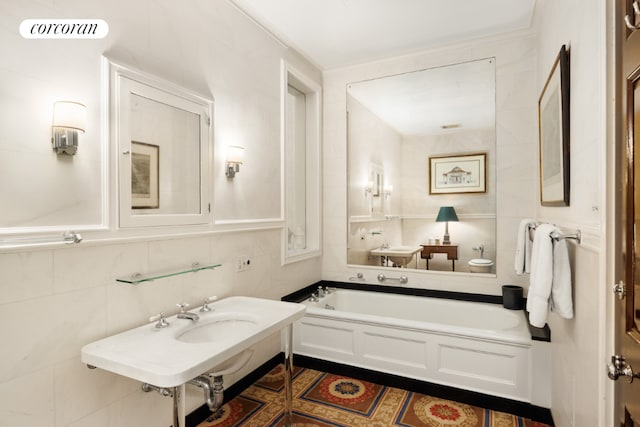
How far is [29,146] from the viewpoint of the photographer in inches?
52.2

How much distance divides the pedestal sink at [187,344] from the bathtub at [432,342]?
836 millimetres

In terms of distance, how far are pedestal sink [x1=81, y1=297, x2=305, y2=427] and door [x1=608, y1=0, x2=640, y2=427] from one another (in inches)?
51.5

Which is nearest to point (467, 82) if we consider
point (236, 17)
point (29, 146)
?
point (236, 17)

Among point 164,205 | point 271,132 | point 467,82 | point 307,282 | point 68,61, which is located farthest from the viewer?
point 307,282

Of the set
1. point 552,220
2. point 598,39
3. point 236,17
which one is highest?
point 236,17

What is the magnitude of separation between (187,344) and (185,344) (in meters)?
0.01

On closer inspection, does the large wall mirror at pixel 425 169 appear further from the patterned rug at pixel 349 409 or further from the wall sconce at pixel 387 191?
the patterned rug at pixel 349 409

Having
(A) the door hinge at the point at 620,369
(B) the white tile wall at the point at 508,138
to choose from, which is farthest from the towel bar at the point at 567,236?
(B) the white tile wall at the point at 508,138

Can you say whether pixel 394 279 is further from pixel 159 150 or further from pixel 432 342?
pixel 159 150

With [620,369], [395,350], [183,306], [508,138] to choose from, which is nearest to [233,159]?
[183,306]

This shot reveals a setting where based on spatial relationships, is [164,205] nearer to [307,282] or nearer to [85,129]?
[85,129]

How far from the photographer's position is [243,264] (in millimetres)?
2479

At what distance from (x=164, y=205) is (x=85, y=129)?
0.52 m

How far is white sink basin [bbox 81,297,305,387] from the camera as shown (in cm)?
128
